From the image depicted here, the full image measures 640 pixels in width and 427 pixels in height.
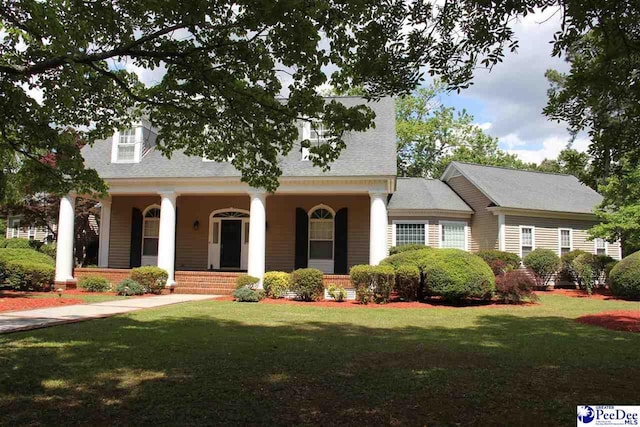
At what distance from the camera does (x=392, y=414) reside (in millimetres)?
4328

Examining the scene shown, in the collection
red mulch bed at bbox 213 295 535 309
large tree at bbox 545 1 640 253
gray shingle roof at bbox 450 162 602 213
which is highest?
gray shingle roof at bbox 450 162 602 213

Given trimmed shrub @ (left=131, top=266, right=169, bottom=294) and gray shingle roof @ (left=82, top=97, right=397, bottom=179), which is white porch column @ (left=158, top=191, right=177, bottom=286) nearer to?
trimmed shrub @ (left=131, top=266, right=169, bottom=294)

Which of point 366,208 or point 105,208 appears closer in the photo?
point 366,208

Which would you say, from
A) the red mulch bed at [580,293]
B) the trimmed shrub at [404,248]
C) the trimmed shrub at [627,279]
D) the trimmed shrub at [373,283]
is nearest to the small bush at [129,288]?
the trimmed shrub at [373,283]

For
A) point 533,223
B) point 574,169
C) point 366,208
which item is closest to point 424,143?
point 533,223

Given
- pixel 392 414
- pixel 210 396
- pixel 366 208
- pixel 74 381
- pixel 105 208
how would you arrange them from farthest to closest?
pixel 105 208, pixel 366 208, pixel 74 381, pixel 210 396, pixel 392 414

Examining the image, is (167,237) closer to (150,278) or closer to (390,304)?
(150,278)

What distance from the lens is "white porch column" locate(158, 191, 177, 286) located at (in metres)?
17.2

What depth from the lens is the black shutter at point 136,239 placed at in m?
20.3

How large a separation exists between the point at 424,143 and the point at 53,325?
107 feet

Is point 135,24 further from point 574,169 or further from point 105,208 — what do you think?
point 105,208

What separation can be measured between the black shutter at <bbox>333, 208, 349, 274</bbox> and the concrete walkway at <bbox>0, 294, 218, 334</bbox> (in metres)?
5.93

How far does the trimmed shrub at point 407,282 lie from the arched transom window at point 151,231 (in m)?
11.0

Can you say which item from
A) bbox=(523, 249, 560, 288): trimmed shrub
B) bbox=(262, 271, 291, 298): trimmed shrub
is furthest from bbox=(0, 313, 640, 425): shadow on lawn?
bbox=(523, 249, 560, 288): trimmed shrub
